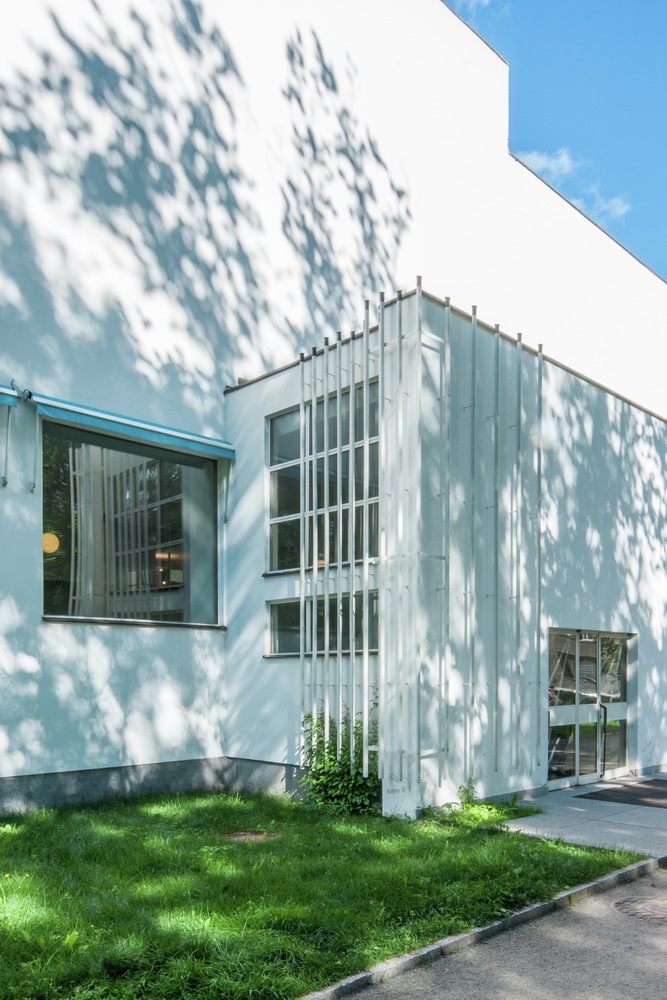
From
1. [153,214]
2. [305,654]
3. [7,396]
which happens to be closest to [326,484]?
[305,654]

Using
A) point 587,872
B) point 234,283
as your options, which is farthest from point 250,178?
point 587,872

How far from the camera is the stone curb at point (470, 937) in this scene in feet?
16.0

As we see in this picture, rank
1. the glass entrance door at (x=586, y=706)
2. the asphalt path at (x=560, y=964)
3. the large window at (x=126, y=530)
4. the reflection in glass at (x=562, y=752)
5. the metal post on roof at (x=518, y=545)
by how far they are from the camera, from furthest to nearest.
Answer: the glass entrance door at (x=586, y=706)
the reflection in glass at (x=562, y=752)
the metal post on roof at (x=518, y=545)
the large window at (x=126, y=530)
the asphalt path at (x=560, y=964)

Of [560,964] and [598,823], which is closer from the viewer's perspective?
[560,964]

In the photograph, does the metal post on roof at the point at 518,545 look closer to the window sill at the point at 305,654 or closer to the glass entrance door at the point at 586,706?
the glass entrance door at the point at 586,706

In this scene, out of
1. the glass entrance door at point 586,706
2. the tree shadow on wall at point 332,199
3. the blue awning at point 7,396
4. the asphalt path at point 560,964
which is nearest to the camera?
the asphalt path at point 560,964

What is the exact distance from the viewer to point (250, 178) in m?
13.4

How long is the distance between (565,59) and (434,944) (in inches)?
896

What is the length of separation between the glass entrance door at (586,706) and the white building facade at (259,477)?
53 mm

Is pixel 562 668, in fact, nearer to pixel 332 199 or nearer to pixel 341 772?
pixel 341 772

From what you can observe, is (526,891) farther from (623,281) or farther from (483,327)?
(623,281)

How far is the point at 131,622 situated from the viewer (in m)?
11.0

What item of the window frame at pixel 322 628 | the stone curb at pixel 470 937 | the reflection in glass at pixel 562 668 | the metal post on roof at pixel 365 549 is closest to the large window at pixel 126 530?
the window frame at pixel 322 628

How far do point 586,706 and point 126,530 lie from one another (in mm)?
6939
